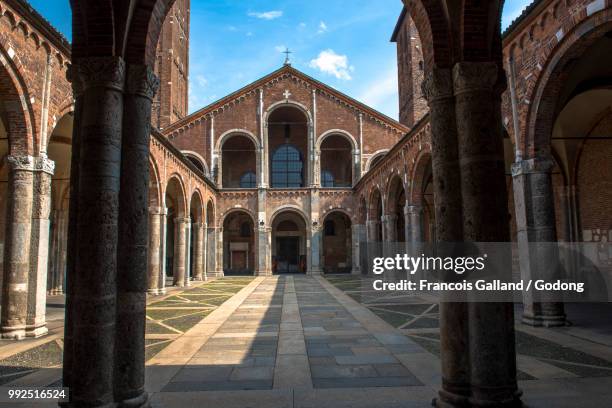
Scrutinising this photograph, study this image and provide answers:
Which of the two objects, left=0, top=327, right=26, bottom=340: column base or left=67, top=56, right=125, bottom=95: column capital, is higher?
left=67, top=56, right=125, bottom=95: column capital

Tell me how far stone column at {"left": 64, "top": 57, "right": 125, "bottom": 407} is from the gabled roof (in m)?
28.0

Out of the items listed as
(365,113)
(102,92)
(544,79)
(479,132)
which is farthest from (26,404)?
(365,113)

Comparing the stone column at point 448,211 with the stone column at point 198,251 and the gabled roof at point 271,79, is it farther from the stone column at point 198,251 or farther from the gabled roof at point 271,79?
the gabled roof at point 271,79

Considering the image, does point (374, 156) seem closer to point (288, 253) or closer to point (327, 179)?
point (327, 179)

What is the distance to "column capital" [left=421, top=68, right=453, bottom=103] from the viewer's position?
4.74 metres

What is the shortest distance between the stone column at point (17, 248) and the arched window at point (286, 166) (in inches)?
1002

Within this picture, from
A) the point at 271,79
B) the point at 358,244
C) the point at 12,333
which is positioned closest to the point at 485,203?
the point at 12,333

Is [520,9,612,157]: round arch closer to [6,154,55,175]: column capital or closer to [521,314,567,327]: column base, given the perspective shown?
[521,314,567,327]: column base

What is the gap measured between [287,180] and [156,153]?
17743 millimetres

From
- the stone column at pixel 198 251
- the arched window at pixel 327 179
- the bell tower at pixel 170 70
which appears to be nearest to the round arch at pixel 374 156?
the arched window at pixel 327 179

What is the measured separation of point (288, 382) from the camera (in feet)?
18.2

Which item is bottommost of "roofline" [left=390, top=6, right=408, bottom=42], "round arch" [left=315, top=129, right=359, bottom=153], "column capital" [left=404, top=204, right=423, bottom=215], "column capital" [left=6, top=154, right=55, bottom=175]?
"column capital" [left=404, top=204, right=423, bottom=215]

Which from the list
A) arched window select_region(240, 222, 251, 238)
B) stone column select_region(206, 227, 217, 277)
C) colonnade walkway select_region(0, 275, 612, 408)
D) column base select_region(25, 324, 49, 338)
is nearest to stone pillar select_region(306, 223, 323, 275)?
stone column select_region(206, 227, 217, 277)

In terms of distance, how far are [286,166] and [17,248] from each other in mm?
26545
